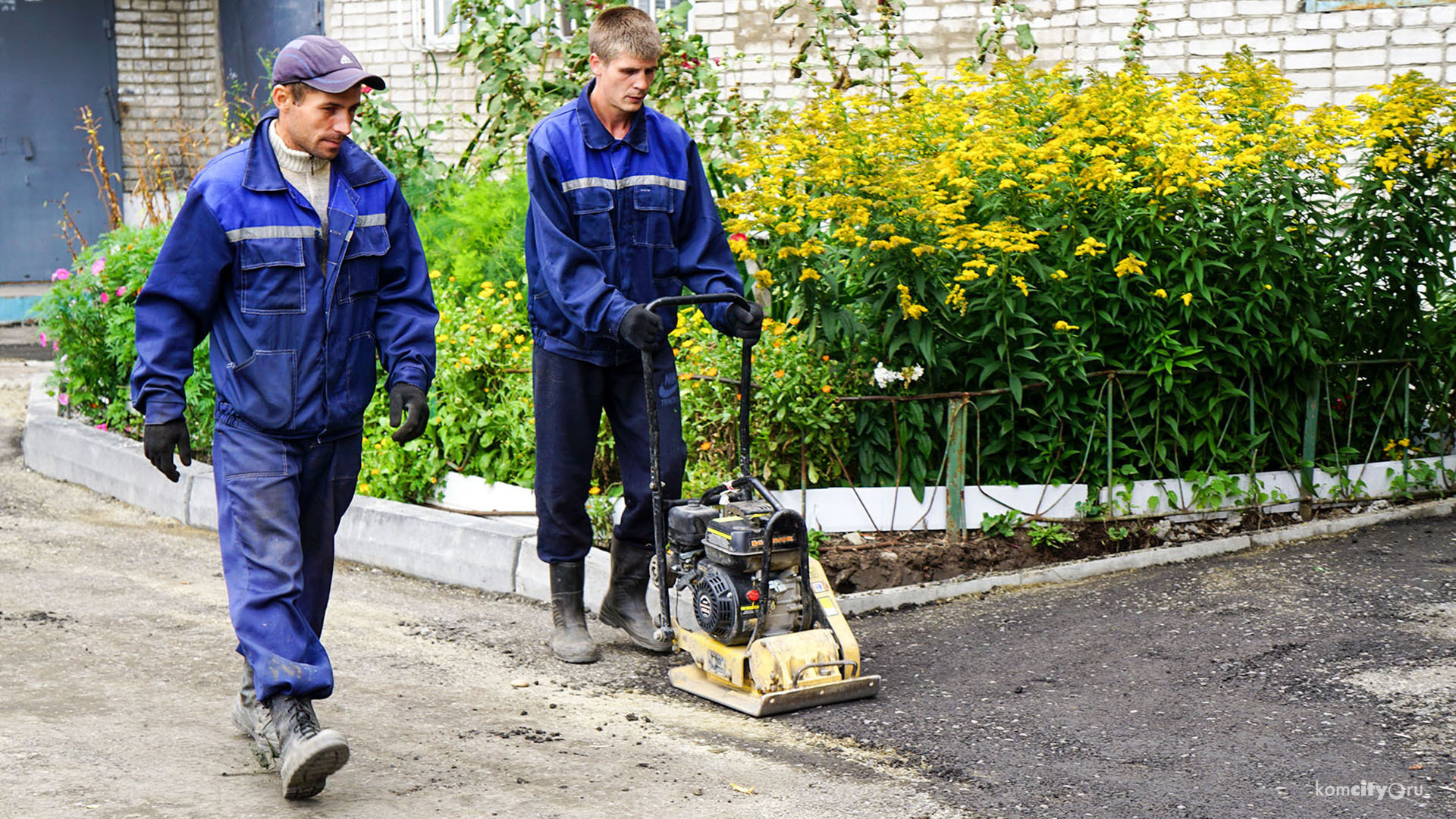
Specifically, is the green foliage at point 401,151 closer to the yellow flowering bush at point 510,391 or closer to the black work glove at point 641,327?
the yellow flowering bush at point 510,391

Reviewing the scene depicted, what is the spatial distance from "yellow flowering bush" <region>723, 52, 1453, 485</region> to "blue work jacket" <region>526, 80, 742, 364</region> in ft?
2.82

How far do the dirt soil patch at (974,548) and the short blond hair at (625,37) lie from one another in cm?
224

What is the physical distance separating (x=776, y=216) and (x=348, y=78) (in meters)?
2.63

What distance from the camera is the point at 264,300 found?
3.79 metres

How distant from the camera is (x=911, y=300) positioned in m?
5.84

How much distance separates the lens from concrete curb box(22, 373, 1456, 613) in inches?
225

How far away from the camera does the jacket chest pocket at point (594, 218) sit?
4.78 meters

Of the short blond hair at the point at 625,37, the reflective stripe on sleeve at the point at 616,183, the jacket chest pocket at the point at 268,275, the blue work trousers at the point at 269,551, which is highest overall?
the short blond hair at the point at 625,37

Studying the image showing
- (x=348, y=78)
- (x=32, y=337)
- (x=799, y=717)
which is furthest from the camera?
(x=32, y=337)

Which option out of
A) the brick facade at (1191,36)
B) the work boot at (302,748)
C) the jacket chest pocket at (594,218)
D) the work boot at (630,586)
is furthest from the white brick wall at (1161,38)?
the work boot at (302,748)

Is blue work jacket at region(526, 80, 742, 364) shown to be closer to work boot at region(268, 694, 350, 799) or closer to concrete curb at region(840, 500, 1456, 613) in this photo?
concrete curb at region(840, 500, 1456, 613)

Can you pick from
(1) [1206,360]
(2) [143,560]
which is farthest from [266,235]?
(1) [1206,360]

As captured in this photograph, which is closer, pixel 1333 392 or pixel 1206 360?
pixel 1206 360

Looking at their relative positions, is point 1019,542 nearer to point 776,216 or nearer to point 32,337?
point 776,216
